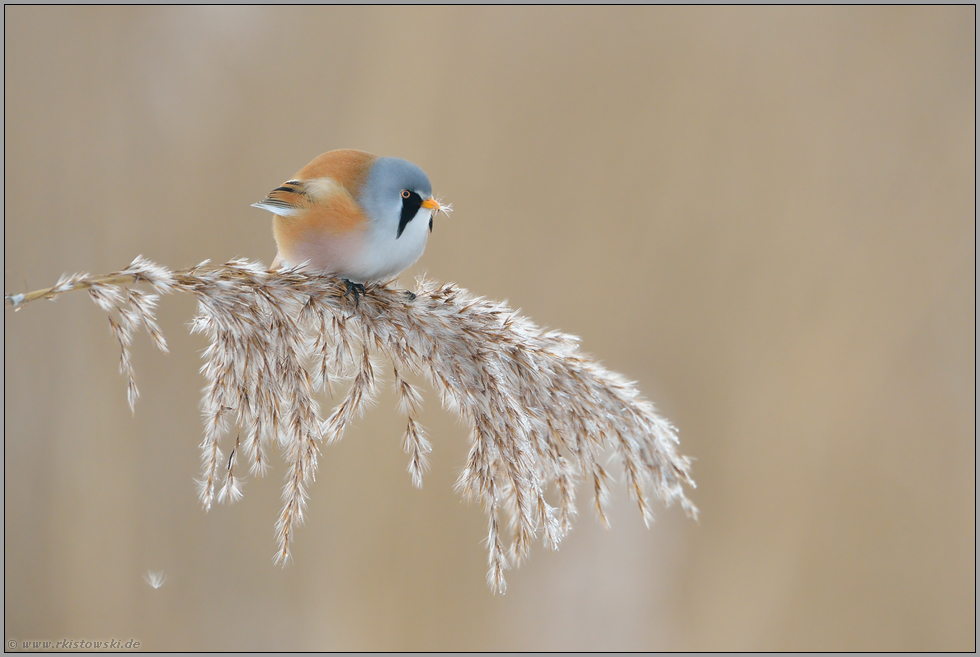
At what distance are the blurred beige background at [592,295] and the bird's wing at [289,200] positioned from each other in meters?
1.84

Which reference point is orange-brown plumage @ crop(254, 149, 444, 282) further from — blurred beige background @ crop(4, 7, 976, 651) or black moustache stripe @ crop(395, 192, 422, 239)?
blurred beige background @ crop(4, 7, 976, 651)

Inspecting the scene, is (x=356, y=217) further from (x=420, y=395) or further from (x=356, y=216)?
(x=420, y=395)

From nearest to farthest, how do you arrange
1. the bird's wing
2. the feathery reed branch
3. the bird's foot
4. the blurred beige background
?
the feathery reed branch → the bird's foot → the bird's wing → the blurred beige background

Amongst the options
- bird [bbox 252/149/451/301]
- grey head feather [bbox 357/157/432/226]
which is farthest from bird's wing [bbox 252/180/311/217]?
grey head feather [bbox 357/157/432/226]

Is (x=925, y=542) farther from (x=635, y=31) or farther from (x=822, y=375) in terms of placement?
(x=635, y=31)

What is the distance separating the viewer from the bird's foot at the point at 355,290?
57.1 inches

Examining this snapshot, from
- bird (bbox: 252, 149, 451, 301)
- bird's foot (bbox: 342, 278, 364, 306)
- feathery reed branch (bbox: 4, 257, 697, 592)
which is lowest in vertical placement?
feathery reed branch (bbox: 4, 257, 697, 592)

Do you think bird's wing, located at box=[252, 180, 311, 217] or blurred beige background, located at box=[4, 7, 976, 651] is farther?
blurred beige background, located at box=[4, 7, 976, 651]

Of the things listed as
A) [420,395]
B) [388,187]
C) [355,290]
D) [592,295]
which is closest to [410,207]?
[388,187]

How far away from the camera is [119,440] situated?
3.00m

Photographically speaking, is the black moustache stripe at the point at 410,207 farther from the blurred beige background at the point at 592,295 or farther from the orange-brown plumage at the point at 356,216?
the blurred beige background at the point at 592,295

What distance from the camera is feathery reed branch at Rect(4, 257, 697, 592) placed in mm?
1296

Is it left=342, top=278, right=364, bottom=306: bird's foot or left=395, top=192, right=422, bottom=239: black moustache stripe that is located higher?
left=395, top=192, right=422, bottom=239: black moustache stripe

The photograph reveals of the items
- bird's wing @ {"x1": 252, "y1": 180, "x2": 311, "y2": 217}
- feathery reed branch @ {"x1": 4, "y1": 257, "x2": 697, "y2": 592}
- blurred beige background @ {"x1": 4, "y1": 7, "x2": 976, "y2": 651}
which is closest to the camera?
feathery reed branch @ {"x1": 4, "y1": 257, "x2": 697, "y2": 592}
